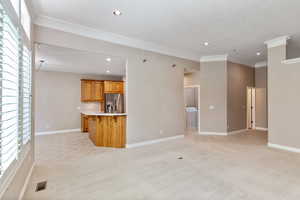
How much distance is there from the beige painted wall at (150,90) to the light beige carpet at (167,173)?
2.08ft

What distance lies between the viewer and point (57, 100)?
267 inches

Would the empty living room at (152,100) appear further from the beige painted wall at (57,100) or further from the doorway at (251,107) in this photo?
the doorway at (251,107)

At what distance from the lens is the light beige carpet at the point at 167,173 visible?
2.27 meters

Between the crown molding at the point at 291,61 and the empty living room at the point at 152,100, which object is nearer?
the empty living room at the point at 152,100

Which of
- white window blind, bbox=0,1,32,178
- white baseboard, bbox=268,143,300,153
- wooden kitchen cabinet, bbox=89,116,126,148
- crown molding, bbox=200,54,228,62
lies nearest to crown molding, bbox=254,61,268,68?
crown molding, bbox=200,54,228,62

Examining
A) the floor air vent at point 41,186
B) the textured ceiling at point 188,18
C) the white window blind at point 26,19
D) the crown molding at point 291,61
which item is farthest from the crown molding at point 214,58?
the floor air vent at point 41,186

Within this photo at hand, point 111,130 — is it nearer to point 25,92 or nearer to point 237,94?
point 25,92

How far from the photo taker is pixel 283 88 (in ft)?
14.1

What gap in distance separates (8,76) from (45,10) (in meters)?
1.88

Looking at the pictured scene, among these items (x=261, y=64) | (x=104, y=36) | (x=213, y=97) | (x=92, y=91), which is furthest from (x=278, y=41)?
(x=92, y=91)

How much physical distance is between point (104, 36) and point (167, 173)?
11.0 ft

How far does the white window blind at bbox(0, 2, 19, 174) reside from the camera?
1.44 meters

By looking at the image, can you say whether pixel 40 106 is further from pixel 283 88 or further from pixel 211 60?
pixel 283 88

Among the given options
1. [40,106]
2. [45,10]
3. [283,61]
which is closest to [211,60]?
[283,61]
